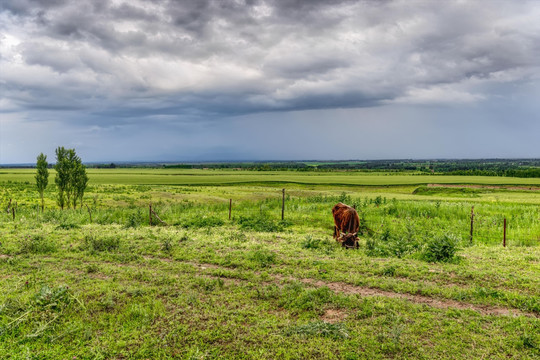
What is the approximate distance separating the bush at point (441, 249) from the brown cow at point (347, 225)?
9.07ft

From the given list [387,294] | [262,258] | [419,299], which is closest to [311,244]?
[262,258]

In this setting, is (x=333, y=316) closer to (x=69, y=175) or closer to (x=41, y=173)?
(x=69, y=175)

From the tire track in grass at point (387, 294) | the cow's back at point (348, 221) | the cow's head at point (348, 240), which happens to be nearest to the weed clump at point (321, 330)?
the tire track in grass at point (387, 294)

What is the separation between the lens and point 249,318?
6684 mm

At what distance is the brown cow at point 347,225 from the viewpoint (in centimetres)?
1291

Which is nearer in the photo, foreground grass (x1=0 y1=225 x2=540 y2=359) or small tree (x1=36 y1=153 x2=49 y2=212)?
foreground grass (x1=0 y1=225 x2=540 y2=359)

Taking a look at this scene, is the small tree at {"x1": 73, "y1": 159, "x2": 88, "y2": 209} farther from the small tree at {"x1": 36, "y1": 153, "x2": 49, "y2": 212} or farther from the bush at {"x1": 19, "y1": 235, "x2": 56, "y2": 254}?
the bush at {"x1": 19, "y1": 235, "x2": 56, "y2": 254}

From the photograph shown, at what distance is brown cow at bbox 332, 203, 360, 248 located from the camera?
1291 centimetres

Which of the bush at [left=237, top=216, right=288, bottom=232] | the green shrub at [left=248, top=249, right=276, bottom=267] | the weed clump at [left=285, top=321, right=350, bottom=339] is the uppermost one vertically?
the green shrub at [left=248, top=249, right=276, bottom=267]

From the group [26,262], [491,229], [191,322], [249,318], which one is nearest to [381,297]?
[249,318]

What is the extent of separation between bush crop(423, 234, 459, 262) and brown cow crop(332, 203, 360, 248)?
9.07ft

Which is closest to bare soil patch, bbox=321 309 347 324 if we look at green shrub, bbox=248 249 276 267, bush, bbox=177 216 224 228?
green shrub, bbox=248 249 276 267

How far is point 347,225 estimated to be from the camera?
535 inches

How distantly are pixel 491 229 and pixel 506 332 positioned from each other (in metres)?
14.4
